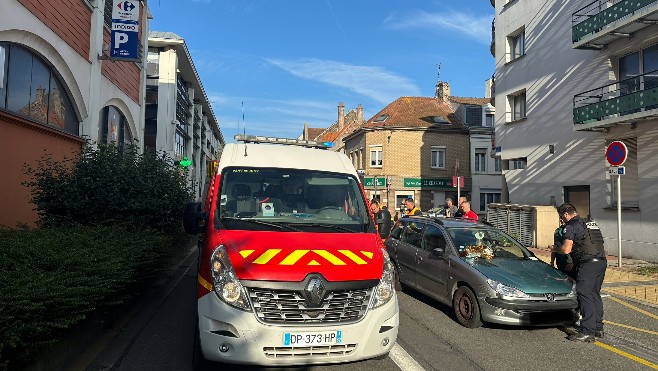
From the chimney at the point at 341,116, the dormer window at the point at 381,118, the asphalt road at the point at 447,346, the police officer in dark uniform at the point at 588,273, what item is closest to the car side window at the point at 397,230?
the asphalt road at the point at 447,346

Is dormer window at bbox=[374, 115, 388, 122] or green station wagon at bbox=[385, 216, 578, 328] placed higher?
dormer window at bbox=[374, 115, 388, 122]

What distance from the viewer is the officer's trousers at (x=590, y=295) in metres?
5.86

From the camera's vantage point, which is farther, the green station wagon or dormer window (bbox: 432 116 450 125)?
dormer window (bbox: 432 116 450 125)

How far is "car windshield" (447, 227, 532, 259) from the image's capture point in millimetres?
7035

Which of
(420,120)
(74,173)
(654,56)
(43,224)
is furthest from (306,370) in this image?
(420,120)

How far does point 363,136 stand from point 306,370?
121ft

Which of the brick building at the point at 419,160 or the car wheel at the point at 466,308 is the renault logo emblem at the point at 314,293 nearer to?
the car wheel at the point at 466,308

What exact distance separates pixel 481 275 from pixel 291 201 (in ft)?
9.70

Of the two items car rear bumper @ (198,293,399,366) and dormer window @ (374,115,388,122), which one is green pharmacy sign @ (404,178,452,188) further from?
car rear bumper @ (198,293,399,366)

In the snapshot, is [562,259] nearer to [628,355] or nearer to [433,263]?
[628,355]

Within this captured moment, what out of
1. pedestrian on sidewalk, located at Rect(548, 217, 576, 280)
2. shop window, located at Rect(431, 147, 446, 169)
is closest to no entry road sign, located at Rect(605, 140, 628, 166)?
pedestrian on sidewalk, located at Rect(548, 217, 576, 280)

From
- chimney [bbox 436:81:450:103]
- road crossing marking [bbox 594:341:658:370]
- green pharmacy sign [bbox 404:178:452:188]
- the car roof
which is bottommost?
road crossing marking [bbox 594:341:658:370]

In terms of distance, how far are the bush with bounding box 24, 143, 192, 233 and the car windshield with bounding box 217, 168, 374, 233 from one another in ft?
12.1

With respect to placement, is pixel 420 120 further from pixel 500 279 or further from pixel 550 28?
pixel 500 279
